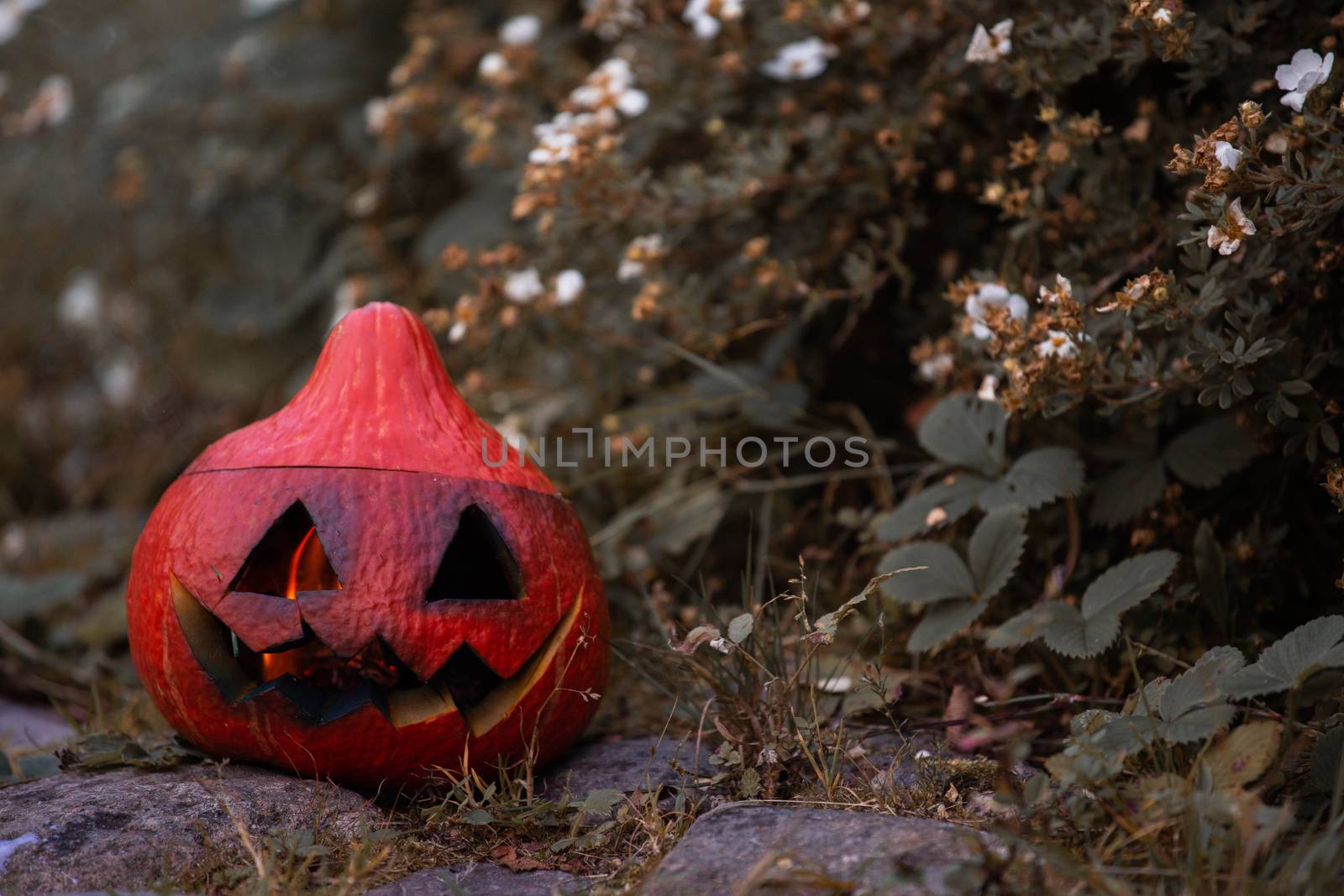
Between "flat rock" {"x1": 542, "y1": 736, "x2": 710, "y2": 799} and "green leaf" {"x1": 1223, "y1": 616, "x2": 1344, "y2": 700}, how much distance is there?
0.74m

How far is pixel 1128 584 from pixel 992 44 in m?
0.92

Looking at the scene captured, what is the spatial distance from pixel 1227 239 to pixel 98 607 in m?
2.76

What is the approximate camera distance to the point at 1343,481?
1.59 metres

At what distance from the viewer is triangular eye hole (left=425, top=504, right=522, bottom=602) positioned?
5.55 ft

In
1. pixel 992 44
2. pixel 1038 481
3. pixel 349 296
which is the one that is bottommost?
pixel 1038 481

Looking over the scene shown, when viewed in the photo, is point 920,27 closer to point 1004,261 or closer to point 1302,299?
point 1004,261

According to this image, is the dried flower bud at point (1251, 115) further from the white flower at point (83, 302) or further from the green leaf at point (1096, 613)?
the white flower at point (83, 302)

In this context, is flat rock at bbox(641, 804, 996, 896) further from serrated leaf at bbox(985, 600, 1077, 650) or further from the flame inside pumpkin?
the flame inside pumpkin

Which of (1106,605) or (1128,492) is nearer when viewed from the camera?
(1106,605)

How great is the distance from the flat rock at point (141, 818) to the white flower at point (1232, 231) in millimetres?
1390

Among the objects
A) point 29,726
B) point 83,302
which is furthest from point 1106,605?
point 83,302

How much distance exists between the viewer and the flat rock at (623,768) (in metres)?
1.68

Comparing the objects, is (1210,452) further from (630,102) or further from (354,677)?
(354,677)

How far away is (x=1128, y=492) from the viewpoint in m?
1.96
